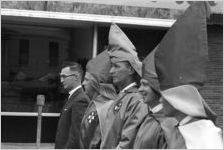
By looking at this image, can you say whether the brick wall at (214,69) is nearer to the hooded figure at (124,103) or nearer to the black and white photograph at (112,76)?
the black and white photograph at (112,76)

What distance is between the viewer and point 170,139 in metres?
3.56

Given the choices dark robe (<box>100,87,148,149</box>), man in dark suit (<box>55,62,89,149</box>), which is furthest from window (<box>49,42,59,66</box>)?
dark robe (<box>100,87,148,149</box>)

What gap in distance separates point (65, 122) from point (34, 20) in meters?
6.50

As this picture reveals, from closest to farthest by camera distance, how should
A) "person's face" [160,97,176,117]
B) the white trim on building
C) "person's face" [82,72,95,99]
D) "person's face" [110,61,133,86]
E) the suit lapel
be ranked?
"person's face" [160,97,176,117] < "person's face" [110,61,133,86] < the suit lapel < "person's face" [82,72,95,99] < the white trim on building

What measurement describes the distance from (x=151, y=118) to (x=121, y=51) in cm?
138

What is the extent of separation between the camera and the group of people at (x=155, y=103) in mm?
3459

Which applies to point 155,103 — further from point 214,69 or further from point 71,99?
point 214,69

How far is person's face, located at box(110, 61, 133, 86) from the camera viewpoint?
5.00m

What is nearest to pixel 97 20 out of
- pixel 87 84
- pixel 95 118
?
pixel 87 84

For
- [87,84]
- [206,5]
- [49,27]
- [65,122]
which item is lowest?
[65,122]

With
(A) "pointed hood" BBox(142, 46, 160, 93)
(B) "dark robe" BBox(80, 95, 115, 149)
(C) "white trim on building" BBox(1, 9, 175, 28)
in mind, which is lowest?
(B) "dark robe" BBox(80, 95, 115, 149)

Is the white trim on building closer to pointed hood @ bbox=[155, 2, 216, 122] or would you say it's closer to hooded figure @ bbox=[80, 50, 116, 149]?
hooded figure @ bbox=[80, 50, 116, 149]

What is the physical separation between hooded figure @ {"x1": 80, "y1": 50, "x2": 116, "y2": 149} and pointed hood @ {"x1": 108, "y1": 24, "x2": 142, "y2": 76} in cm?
46

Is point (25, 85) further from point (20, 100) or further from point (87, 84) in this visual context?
point (87, 84)
